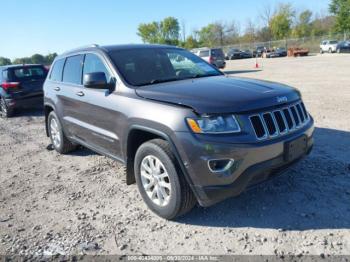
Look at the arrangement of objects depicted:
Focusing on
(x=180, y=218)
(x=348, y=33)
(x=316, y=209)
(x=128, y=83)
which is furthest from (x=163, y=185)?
(x=348, y=33)

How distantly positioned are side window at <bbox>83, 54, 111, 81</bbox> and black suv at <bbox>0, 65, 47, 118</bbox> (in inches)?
250

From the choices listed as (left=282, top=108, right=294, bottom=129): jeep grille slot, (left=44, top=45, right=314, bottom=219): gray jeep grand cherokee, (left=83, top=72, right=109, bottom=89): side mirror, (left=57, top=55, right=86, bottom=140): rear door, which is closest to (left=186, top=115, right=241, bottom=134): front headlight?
(left=44, top=45, right=314, bottom=219): gray jeep grand cherokee

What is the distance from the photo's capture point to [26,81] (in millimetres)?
10469

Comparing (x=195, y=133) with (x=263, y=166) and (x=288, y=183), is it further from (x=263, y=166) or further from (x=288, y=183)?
(x=288, y=183)

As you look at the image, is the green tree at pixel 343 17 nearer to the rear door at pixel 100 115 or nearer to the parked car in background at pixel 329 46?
the parked car in background at pixel 329 46

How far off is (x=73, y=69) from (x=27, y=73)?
6290 mm

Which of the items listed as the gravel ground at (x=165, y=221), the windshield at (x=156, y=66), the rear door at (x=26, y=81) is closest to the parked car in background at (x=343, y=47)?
the rear door at (x=26, y=81)

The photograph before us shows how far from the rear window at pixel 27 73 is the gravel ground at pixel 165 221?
228 inches

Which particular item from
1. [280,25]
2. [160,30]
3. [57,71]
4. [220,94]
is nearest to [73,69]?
[57,71]

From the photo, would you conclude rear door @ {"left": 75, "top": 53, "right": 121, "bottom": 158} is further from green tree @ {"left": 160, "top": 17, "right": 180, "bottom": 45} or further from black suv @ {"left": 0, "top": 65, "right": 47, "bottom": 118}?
green tree @ {"left": 160, "top": 17, "right": 180, "bottom": 45}

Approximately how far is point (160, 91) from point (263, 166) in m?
1.33

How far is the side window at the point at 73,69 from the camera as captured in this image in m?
5.06

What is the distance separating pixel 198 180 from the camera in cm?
315

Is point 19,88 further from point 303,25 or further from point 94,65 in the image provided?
point 303,25
